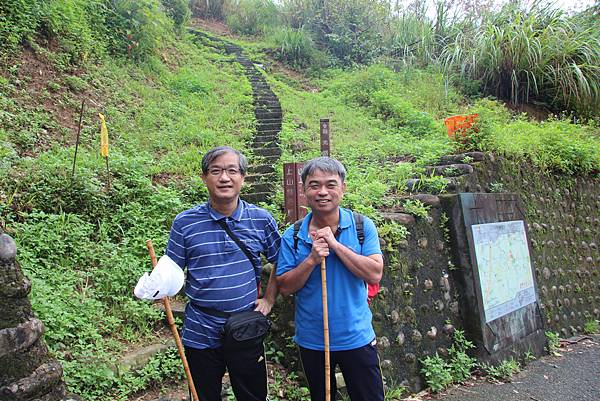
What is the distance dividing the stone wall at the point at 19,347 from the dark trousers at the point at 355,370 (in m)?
1.31

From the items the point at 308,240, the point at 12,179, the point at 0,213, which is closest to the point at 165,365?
the point at 308,240

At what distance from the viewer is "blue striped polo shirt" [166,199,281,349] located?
6.94ft

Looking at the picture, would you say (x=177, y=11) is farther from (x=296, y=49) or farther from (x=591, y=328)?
(x=591, y=328)

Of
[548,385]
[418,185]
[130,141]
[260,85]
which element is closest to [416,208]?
[418,185]

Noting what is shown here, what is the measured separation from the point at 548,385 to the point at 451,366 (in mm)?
921

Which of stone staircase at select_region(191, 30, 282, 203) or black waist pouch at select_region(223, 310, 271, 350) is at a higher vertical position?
stone staircase at select_region(191, 30, 282, 203)

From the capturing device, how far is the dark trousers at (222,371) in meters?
2.11

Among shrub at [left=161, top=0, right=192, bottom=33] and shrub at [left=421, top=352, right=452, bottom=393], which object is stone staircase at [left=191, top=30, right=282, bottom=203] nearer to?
shrub at [left=161, top=0, right=192, bottom=33]

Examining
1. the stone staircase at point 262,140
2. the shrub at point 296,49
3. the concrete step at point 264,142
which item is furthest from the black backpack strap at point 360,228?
the shrub at point 296,49

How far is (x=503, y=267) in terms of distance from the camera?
14.7 feet

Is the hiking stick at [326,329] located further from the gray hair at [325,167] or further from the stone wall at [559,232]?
the stone wall at [559,232]

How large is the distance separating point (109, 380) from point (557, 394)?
3.64 m

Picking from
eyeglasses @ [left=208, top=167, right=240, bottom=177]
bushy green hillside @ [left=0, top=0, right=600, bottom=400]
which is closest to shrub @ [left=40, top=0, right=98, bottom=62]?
bushy green hillside @ [left=0, top=0, right=600, bottom=400]

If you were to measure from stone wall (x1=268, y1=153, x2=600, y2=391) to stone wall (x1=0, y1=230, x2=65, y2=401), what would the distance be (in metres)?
1.75
